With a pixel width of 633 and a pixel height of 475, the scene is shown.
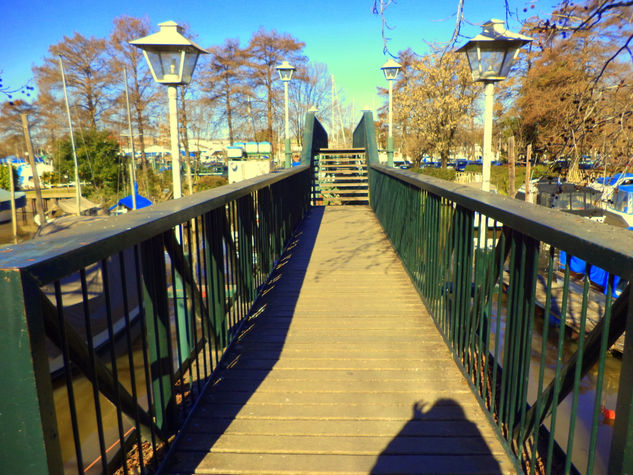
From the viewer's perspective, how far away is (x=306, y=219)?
10.3m

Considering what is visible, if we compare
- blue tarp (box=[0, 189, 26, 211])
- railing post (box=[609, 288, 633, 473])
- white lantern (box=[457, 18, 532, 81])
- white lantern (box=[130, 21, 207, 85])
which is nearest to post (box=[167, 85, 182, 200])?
white lantern (box=[130, 21, 207, 85])

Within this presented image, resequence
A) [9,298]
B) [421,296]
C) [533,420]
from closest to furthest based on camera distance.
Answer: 1. [9,298]
2. [533,420]
3. [421,296]

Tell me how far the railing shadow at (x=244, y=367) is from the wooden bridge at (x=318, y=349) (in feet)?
0.05

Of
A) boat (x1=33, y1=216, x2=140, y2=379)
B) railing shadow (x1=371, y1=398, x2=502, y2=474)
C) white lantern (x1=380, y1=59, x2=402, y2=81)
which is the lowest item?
boat (x1=33, y1=216, x2=140, y2=379)

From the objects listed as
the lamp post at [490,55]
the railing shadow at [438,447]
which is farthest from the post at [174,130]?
the railing shadow at [438,447]

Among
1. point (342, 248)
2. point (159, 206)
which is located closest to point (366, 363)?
point (159, 206)

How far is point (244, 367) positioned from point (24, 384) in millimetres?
2257

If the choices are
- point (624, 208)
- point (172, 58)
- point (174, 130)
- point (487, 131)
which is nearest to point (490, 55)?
point (487, 131)

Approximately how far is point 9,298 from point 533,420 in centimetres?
213

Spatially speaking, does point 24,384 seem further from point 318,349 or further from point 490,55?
point 490,55

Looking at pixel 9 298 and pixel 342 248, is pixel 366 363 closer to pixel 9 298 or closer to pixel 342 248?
pixel 9 298

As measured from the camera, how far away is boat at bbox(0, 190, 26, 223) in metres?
35.9

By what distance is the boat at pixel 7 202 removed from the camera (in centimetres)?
3591

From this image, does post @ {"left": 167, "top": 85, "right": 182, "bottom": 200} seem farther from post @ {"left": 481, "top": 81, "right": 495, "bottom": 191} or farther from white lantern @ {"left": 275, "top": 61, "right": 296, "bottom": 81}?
white lantern @ {"left": 275, "top": 61, "right": 296, "bottom": 81}
